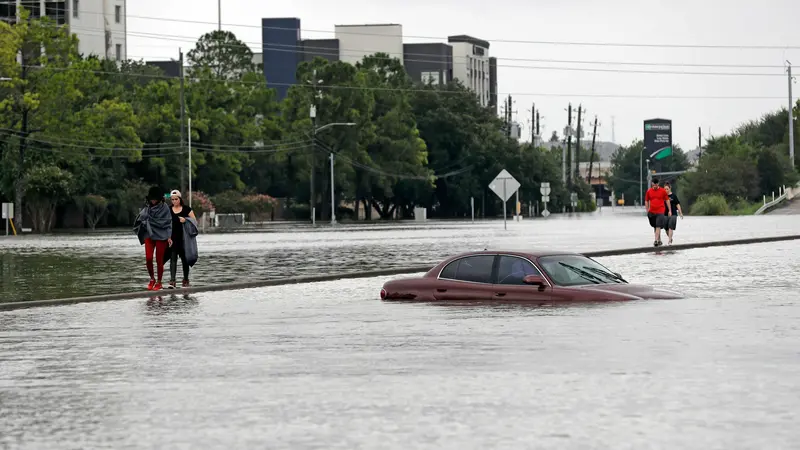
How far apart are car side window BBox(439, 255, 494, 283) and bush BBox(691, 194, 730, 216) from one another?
97.7m

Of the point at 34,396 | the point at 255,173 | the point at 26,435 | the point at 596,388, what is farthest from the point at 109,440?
the point at 255,173

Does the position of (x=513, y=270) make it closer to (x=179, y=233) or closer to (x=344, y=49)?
(x=179, y=233)

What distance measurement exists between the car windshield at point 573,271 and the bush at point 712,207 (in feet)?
320

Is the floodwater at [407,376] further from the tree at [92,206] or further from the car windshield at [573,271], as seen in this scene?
the tree at [92,206]

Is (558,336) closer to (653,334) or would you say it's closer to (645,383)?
(653,334)

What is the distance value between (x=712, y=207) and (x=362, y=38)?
244ft

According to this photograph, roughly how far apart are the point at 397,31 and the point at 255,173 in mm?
63876

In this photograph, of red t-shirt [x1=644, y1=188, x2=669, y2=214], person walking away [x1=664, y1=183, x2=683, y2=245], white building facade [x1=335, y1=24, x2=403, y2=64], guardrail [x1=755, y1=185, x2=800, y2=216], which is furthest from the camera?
white building facade [x1=335, y1=24, x2=403, y2=64]

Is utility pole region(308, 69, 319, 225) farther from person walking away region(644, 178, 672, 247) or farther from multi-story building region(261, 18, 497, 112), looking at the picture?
person walking away region(644, 178, 672, 247)

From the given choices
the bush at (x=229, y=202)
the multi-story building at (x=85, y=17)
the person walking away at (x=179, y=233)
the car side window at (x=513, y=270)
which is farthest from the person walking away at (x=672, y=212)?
the multi-story building at (x=85, y=17)

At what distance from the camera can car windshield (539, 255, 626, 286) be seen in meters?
20.6

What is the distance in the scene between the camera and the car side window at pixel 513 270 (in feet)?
67.8

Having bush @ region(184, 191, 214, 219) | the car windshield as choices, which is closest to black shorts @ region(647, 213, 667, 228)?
the car windshield

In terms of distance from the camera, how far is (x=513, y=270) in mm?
20859
